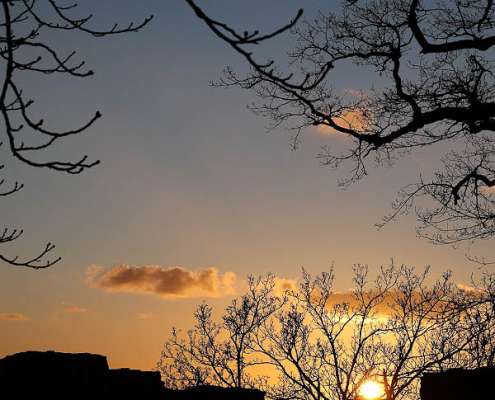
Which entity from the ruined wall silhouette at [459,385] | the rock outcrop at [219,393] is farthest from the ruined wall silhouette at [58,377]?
the ruined wall silhouette at [459,385]

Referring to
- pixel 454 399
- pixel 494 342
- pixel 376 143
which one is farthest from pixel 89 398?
pixel 494 342

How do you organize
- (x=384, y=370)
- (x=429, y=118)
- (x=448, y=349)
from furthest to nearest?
(x=448, y=349)
(x=384, y=370)
(x=429, y=118)

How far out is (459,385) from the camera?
453 inches

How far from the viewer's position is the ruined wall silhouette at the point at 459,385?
36.7 feet

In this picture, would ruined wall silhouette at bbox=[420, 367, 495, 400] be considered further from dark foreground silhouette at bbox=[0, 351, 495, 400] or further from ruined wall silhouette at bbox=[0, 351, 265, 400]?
→ ruined wall silhouette at bbox=[0, 351, 265, 400]

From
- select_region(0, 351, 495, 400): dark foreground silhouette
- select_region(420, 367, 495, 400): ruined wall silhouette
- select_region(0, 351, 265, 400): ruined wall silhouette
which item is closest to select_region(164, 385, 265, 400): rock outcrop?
select_region(0, 351, 495, 400): dark foreground silhouette

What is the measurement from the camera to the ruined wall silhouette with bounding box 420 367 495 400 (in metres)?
11.2

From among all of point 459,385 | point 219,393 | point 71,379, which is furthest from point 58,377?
point 459,385

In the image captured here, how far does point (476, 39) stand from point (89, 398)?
849 cm

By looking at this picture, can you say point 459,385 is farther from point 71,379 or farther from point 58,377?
point 58,377

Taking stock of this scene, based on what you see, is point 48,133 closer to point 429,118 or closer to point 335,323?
point 429,118

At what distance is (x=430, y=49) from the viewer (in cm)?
1223

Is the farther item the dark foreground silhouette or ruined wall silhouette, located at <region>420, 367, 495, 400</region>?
ruined wall silhouette, located at <region>420, 367, 495, 400</region>

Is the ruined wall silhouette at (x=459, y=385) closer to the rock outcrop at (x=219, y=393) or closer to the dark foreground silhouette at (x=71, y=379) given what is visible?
the rock outcrop at (x=219, y=393)
